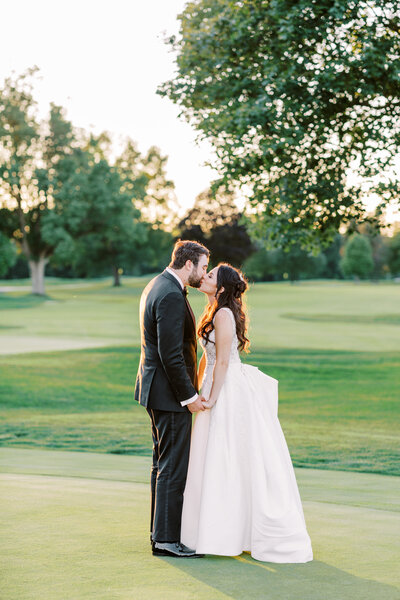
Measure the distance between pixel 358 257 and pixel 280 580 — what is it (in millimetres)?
110019

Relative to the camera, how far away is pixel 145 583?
4449mm

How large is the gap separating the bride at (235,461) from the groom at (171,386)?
92 millimetres

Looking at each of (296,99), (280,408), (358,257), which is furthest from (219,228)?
(296,99)

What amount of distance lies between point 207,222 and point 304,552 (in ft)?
248

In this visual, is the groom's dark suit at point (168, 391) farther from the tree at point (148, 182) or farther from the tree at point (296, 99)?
the tree at point (148, 182)

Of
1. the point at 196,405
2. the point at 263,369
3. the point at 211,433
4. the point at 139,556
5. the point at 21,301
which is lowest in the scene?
the point at 263,369

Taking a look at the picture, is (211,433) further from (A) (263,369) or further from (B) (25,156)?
(B) (25,156)

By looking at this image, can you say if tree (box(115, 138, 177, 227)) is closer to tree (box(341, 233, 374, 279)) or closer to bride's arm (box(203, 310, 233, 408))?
tree (box(341, 233, 374, 279))

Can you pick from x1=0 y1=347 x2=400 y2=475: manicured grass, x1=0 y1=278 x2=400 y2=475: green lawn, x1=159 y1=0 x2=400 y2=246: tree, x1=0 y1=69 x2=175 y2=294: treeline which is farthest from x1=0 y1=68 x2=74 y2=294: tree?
x1=159 y1=0 x2=400 y2=246: tree

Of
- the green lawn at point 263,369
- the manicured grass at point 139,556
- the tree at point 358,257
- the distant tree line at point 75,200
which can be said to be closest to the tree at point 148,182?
the distant tree line at point 75,200

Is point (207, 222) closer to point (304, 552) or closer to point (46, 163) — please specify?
point (46, 163)

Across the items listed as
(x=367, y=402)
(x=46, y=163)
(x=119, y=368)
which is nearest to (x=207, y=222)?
(x=46, y=163)

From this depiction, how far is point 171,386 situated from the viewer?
523cm

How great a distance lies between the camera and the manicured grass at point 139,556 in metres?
4.30
